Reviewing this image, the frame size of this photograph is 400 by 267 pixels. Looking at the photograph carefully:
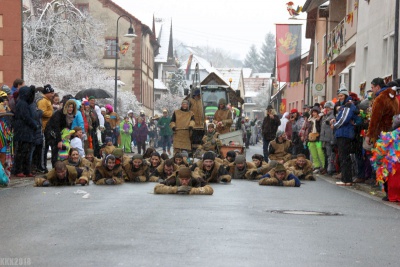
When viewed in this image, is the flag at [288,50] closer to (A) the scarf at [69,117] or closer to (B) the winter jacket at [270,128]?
(B) the winter jacket at [270,128]

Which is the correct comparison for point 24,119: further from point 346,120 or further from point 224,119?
point 224,119

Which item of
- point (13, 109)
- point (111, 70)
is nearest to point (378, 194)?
point (13, 109)

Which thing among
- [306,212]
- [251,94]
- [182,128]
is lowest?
[306,212]

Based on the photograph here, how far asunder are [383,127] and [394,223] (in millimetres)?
5464

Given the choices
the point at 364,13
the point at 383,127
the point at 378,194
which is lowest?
the point at 378,194

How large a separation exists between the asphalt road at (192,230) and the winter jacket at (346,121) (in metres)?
3.87

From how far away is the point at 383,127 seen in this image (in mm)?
17344

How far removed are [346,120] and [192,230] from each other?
10165mm

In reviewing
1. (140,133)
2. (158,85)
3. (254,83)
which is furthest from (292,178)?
(254,83)

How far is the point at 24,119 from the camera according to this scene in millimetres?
20125

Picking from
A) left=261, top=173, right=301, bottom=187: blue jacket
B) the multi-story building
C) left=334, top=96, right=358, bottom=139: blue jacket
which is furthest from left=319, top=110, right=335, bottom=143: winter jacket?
the multi-story building

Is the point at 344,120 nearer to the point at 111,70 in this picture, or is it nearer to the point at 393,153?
the point at 393,153

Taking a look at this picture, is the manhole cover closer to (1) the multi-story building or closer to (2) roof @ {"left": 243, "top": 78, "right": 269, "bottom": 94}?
(1) the multi-story building

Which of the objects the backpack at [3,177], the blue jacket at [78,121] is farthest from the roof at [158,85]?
the backpack at [3,177]
